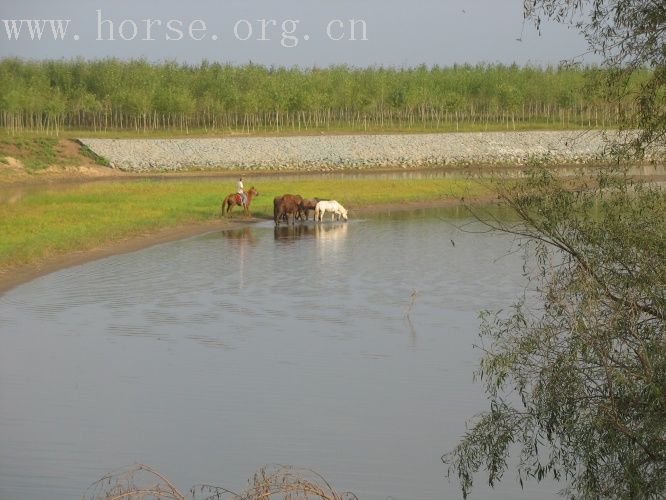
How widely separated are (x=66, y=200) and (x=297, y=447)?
106 ft

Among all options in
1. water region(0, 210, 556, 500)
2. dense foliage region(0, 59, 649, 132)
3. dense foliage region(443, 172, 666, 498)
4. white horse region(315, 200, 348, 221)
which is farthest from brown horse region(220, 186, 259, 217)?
dense foliage region(0, 59, 649, 132)

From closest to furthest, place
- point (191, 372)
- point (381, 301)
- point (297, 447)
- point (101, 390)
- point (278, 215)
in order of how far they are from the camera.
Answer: point (297, 447) → point (101, 390) → point (191, 372) → point (381, 301) → point (278, 215)

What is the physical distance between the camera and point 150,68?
108938mm

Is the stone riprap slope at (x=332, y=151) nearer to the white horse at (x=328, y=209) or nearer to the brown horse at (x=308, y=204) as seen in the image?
the white horse at (x=328, y=209)

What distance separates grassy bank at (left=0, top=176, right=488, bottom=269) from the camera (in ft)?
103

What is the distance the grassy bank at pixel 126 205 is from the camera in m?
31.5

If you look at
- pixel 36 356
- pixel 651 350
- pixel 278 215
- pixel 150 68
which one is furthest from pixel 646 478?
pixel 150 68

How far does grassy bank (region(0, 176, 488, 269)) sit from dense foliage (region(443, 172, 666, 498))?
12.6m

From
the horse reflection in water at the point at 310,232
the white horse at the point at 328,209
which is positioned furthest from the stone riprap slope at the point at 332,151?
the horse reflection in water at the point at 310,232

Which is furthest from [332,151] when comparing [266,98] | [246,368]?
[246,368]

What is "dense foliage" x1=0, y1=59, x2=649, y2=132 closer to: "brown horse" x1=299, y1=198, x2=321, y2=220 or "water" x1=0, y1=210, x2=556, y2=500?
"brown horse" x1=299, y1=198, x2=321, y2=220

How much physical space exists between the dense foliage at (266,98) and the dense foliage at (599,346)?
251 ft

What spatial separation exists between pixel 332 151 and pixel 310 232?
39125mm

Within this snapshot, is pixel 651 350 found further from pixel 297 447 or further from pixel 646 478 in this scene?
pixel 297 447
